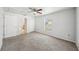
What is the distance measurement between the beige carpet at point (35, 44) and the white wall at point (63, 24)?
10 centimetres

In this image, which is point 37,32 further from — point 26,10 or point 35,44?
point 26,10

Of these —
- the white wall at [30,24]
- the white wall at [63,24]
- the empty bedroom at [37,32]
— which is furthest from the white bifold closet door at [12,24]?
the white wall at [63,24]

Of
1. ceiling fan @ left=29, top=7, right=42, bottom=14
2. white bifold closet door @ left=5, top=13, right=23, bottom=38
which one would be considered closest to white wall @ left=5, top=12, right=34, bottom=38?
white bifold closet door @ left=5, top=13, right=23, bottom=38

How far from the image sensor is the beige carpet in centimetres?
133

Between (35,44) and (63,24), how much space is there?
22.5 inches

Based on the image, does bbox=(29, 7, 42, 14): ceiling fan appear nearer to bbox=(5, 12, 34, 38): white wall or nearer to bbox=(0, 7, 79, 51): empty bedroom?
bbox=(0, 7, 79, 51): empty bedroom

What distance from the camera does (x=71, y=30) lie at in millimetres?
A: 1342

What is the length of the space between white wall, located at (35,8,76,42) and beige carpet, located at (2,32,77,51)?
3.8 inches

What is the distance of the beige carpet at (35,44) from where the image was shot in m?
1.33

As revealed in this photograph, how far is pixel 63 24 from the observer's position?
1357 millimetres

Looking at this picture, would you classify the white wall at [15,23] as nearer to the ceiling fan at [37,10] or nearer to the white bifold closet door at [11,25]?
the white bifold closet door at [11,25]
